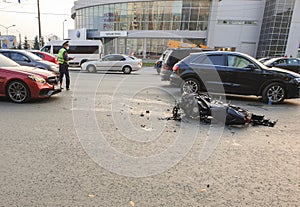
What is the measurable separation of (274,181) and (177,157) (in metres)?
1.30

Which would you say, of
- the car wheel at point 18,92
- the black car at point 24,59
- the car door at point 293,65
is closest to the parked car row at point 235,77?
the car wheel at point 18,92

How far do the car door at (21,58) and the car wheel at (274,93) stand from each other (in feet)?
32.3

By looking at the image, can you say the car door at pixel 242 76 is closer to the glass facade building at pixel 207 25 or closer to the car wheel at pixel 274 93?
the car wheel at pixel 274 93

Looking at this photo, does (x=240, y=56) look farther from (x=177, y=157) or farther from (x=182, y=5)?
(x=182, y=5)

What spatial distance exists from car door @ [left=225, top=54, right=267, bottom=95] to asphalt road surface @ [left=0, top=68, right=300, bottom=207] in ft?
6.76

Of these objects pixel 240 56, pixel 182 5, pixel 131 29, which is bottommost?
pixel 240 56

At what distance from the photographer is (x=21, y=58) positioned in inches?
391

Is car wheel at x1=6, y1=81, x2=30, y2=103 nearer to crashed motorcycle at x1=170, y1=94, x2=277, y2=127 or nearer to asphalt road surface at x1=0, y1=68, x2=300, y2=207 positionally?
asphalt road surface at x1=0, y1=68, x2=300, y2=207

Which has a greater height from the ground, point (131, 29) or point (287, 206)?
point (131, 29)

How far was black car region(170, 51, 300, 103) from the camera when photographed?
6.98 m

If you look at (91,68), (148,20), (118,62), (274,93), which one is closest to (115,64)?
(118,62)

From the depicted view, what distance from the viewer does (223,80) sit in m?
7.45

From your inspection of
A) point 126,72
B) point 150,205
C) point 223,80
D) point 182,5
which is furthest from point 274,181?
point 182,5

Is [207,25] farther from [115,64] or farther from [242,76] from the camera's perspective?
[242,76]
